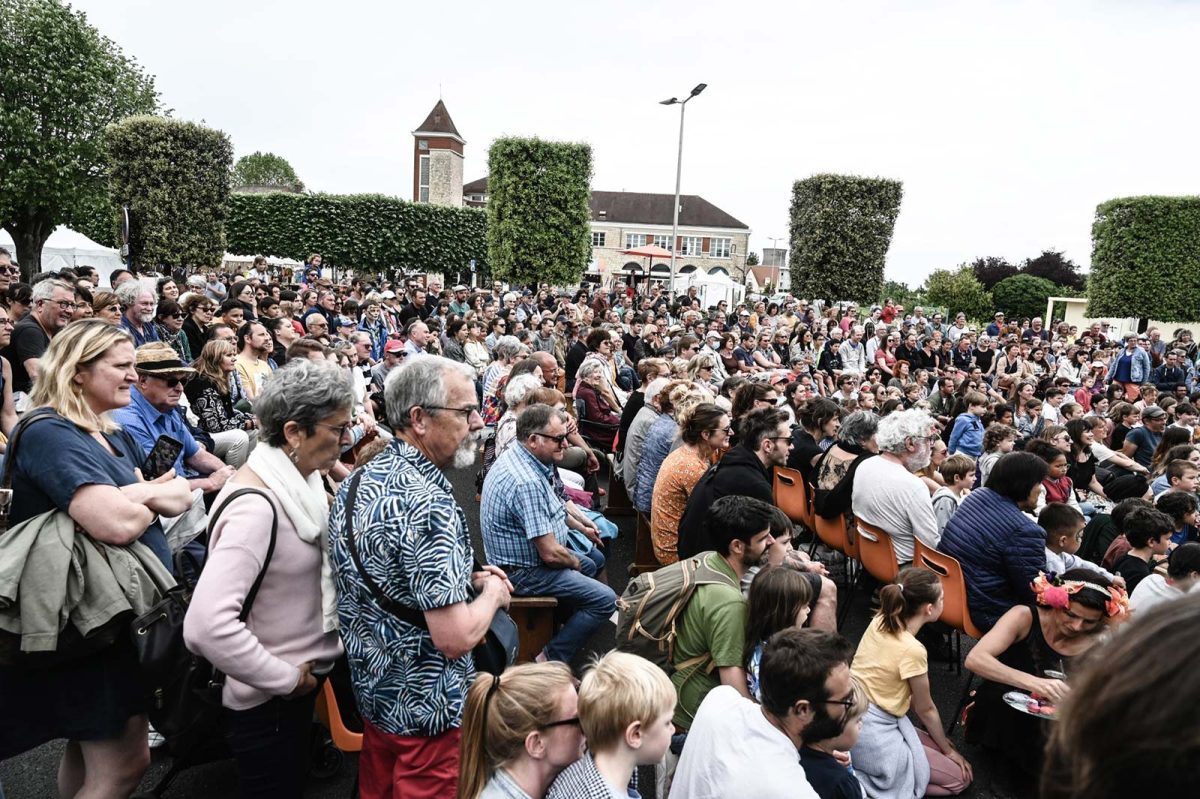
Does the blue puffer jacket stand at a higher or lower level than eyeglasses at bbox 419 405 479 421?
lower

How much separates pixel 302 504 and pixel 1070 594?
321cm

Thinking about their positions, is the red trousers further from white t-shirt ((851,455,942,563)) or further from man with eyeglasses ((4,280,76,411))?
man with eyeglasses ((4,280,76,411))

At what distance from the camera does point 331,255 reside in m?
38.5

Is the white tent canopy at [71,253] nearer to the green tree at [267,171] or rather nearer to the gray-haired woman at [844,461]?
the gray-haired woman at [844,461]

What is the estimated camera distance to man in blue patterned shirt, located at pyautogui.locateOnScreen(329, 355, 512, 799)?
2045mm

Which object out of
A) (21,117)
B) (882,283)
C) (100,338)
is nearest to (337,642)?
(100,338)

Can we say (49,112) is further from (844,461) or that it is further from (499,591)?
(499,591)

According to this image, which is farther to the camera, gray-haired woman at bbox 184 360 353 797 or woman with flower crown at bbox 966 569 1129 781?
woman with flower crown at bbox 966 569 1129 781

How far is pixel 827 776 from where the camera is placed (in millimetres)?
2568

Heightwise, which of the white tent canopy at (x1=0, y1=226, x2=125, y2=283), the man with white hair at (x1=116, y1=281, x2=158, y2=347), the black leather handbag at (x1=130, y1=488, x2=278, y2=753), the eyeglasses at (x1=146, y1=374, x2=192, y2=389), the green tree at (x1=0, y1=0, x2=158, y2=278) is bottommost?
the black leather handbag at (x1=130, y1=488, x2=278, y2=753)

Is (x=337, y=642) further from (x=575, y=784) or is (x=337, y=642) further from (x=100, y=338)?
(x=100, y=338)

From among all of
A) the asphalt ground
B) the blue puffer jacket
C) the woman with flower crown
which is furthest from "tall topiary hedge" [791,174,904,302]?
the woman with flower crown

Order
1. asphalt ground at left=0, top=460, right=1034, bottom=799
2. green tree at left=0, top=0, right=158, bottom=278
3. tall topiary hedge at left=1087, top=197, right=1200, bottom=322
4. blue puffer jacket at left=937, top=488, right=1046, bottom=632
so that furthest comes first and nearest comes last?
tall topiary hedge at left=1087, top=197, right=1200, bottom=322 < green tree at left=0, top=0, right=158, bottom=278 < blue puffer jacket at left=937, top=488, right=1046, bottom=632 < asphalt ground at left=0, top=460, right=1034, bottom=799

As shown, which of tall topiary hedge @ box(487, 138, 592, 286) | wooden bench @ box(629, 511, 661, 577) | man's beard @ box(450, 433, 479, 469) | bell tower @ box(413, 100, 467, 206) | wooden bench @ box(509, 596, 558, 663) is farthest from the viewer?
bell tower @ box(413, 100, 467, 206)
